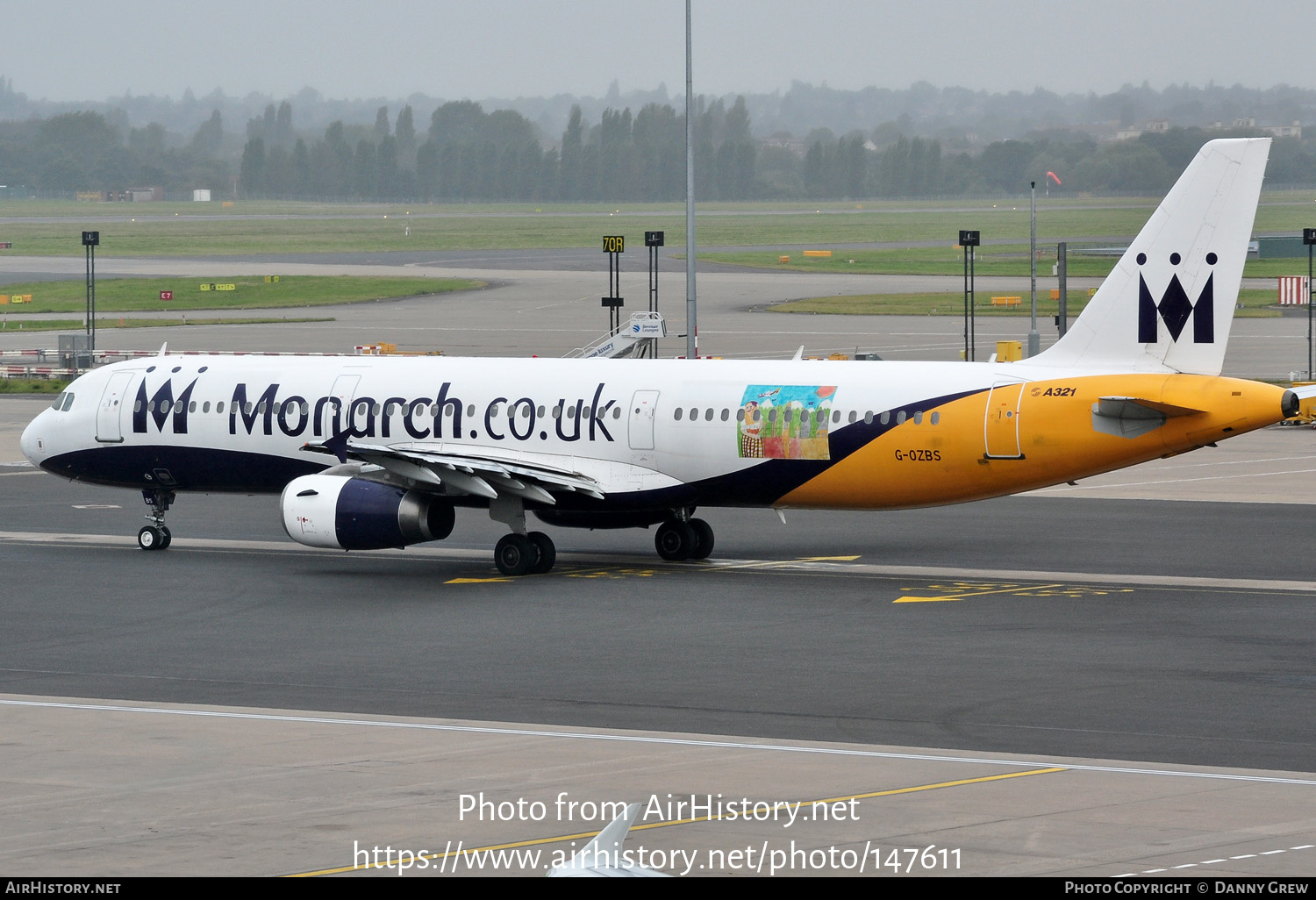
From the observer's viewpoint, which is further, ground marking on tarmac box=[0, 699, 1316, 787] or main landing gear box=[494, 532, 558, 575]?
main landing gear box=[494, 532, 558, 575]

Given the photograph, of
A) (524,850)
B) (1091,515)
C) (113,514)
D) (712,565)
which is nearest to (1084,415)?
(712,565)

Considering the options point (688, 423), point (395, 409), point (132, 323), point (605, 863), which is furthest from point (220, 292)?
point (605, 863)

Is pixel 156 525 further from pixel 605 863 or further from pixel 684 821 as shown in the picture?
pixel 605 863

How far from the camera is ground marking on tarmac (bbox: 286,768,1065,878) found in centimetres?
1379

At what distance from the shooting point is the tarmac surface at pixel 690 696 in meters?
14.8

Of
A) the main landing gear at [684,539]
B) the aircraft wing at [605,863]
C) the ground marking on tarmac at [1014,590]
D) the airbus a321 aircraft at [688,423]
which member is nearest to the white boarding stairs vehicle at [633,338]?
the airbus a321 aircraft at [688,423]

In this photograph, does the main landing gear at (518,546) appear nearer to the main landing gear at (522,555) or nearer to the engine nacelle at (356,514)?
the main landing gear at (522,555)

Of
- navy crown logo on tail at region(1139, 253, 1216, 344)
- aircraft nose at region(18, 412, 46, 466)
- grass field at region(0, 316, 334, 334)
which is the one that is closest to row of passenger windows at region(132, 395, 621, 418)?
aircraft nose at region(18, 412, 46, 466)

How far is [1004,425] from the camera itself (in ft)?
101

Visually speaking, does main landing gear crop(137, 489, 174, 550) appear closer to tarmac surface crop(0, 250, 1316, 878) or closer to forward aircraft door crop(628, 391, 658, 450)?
tarmac surface crop(0, 250, 1316, 878)

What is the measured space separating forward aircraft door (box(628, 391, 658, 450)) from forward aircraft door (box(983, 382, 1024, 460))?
6.10 m

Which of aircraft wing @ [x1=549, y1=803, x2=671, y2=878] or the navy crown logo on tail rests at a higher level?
the navy crown logo on tail

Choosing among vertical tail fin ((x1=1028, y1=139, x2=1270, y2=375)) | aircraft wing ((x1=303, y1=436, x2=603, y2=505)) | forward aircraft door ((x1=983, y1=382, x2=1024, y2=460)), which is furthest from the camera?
aircraft wing ((x1=303, y1=436, x2=603, y2=505))

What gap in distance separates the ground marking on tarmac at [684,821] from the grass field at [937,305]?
→ 8237cm
